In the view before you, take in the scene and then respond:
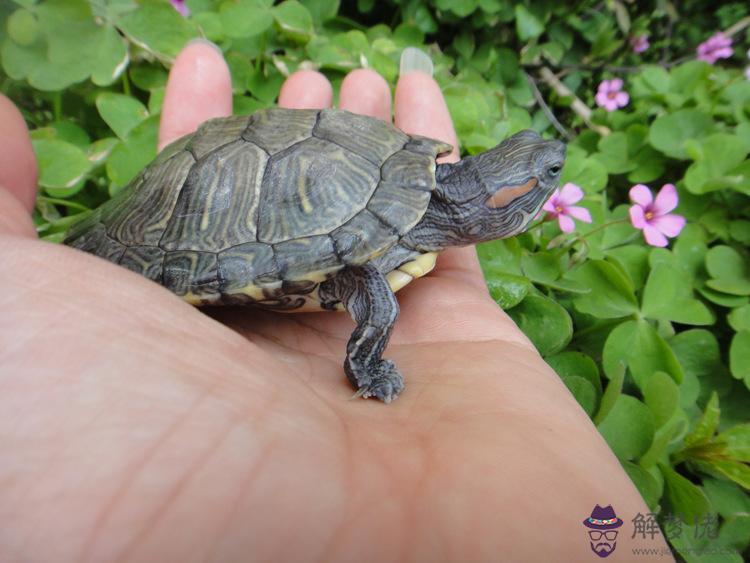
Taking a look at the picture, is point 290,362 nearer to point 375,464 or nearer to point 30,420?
point 375,464

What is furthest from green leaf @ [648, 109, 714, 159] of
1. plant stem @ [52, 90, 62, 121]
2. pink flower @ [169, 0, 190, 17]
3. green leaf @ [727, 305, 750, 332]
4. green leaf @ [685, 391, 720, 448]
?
plant stem @ [52, 90, 62, 121]

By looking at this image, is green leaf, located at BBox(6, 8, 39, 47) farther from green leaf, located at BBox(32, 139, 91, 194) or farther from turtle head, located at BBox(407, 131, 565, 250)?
turtle head, located at BBox(407, 131, 565, 250)

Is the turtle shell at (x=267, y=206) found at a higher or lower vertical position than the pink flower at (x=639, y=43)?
lower

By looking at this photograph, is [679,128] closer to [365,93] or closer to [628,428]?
[365,93]

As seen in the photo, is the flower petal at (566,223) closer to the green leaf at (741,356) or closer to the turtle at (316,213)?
the turtle at (316,213)

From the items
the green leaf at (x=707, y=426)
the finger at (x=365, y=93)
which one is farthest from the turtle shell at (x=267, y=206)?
the green leaf at (x=707, y=426)

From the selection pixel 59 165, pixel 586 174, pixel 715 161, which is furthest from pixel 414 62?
pixel 59 165
